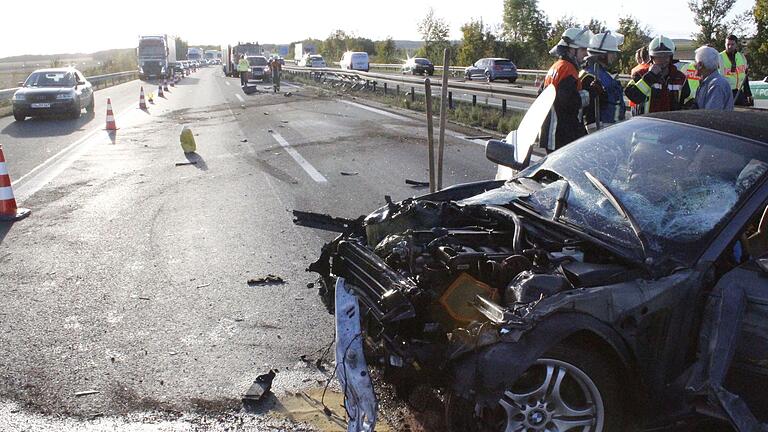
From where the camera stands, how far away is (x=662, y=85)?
7.46 metres

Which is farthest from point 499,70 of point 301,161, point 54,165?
point 54,165

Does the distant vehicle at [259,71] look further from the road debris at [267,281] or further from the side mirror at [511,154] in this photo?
the side mirror at [511,154]

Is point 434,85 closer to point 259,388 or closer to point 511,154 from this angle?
point 511,154

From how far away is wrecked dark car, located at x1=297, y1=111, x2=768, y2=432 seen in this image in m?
2.86

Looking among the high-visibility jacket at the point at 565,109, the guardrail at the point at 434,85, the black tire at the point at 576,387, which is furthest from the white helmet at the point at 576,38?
the guardrail at the point at 434,85

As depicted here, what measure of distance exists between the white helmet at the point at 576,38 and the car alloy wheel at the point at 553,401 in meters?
4.64

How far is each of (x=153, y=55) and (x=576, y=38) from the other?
47.4 metres

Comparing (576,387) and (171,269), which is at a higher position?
(576,387)

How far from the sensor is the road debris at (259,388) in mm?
3762

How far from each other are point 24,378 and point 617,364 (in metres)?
3.28

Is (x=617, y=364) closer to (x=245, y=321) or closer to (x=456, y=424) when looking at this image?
(x=456, y=424)

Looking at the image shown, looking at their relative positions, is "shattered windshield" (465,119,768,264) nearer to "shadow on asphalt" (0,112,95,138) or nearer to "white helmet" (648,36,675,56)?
"white helmet" (648,36,675,56)

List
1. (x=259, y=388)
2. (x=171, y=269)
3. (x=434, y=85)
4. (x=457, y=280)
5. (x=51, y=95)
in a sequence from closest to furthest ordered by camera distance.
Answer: (x=457, y=280), (x=259, y=388), (x=171, y=269), (x=51, y=95), (x=434, y=85)

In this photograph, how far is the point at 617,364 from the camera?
2.97 m
